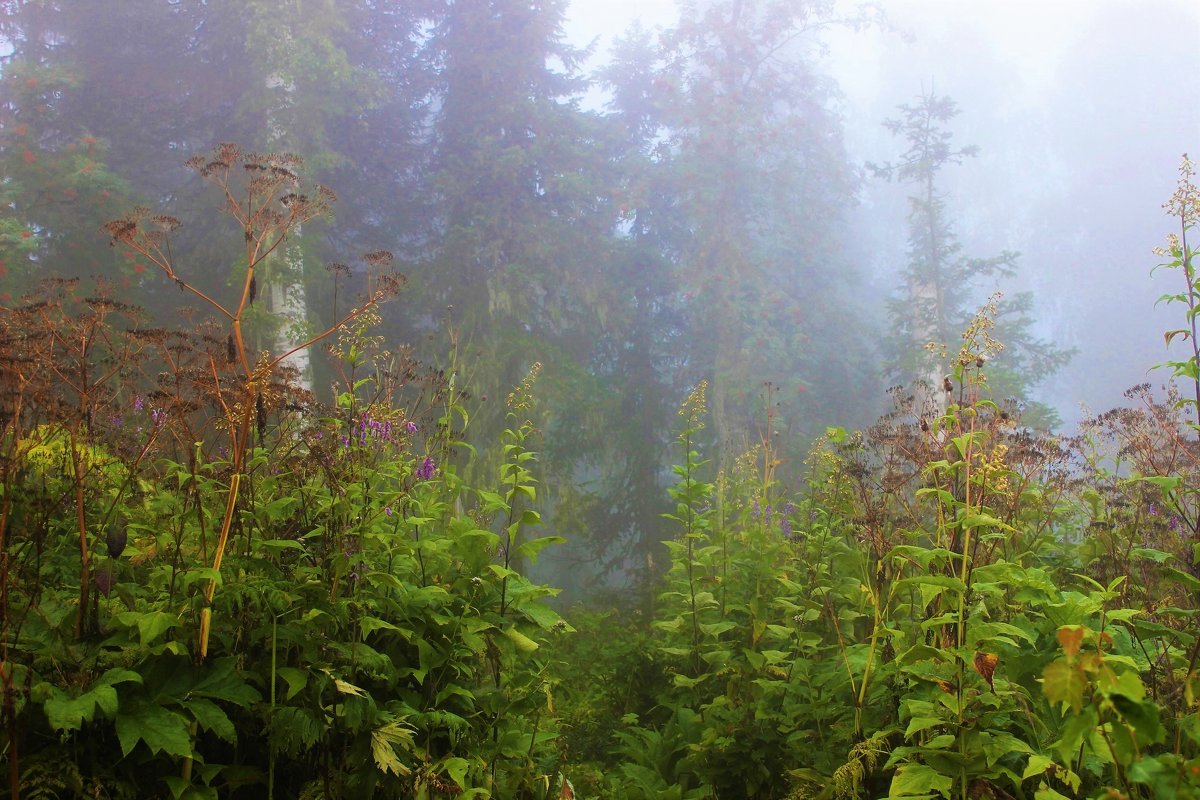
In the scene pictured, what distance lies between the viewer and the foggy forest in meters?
2.30

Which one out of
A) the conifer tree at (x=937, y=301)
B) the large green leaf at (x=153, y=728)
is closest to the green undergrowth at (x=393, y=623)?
the large green leaf at (x=153, y=728)

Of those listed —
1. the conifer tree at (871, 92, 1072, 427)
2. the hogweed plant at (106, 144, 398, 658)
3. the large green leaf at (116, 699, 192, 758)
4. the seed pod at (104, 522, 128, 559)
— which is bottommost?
the large green leaf at (116, 699, 192, 758)

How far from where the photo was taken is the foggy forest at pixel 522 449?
230 centimetres

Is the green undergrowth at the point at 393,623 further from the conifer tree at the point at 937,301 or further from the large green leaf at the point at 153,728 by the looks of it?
the conifer tree at the point at 937,301

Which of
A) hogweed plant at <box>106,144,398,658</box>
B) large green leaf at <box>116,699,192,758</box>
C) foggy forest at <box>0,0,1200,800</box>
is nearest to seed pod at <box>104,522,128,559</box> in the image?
foggy forest at <box>0,0,1200,800</box>

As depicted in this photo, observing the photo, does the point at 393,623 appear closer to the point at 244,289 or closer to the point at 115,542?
the point at 115,542

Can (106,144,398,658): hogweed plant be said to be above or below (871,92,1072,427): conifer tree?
below

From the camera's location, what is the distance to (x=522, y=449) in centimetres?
324

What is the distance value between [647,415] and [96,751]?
14.7m

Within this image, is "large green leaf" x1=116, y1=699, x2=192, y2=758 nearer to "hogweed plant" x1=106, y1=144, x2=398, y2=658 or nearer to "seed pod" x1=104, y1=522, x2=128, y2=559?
"hogweed plant" x1=106, y1=144, x2=398, y2=658

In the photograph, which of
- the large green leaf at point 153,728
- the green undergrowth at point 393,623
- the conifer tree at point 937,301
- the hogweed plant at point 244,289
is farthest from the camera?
the conifer tree at point 937,301

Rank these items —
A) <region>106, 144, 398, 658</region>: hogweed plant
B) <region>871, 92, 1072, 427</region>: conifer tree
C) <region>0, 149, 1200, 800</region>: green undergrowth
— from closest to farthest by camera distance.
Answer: <region>0, 149, 1200, 800</region>: green undergrowth < <region>106, 144, 398, 658</region>: hogweed plant < <region>871, 92, 1072, 427</region>: conifer tree

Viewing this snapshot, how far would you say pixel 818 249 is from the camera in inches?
835

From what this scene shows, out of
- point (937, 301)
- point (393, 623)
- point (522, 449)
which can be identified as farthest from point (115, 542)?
point (937, 301)
